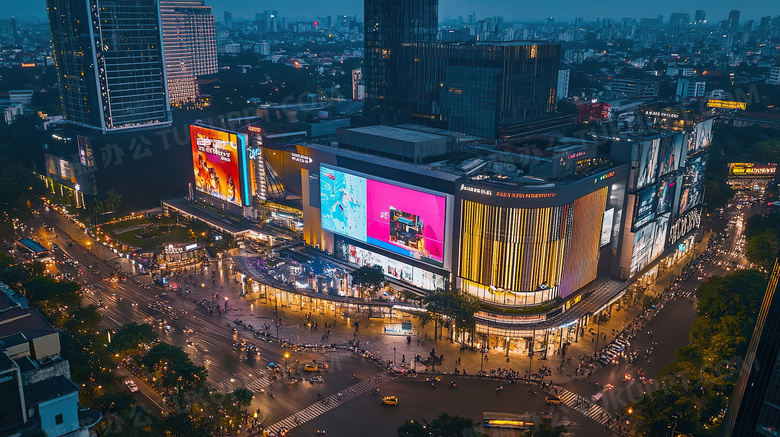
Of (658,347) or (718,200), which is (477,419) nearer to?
(658,347)

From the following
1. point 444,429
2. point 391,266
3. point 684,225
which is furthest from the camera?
point 684,225

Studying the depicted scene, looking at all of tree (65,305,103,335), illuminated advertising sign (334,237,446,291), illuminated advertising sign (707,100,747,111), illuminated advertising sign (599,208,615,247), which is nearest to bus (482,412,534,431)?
illuminated advertising sign (334,237,446,291)

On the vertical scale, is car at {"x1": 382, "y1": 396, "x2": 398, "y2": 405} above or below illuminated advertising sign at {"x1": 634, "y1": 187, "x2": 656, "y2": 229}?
below

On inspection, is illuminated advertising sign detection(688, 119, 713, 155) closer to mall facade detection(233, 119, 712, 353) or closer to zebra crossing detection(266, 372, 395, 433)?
mall facade detection(233, 119, 712, 353)

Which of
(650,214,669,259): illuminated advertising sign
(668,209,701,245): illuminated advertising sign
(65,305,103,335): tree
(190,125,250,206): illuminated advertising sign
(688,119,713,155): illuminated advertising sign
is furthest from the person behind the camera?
(190,125,250,206): illuminated advertising sign

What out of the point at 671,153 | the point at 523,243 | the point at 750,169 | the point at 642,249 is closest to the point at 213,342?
the point at 523,243

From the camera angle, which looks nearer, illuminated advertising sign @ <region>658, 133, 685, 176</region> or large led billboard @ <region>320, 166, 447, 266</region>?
large led billboard @ <region>320, 166, 447, 266</region>

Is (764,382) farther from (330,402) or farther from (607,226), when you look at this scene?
(607,226)

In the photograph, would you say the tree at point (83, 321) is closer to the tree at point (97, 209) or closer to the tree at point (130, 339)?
the tree at point (130, 339)
